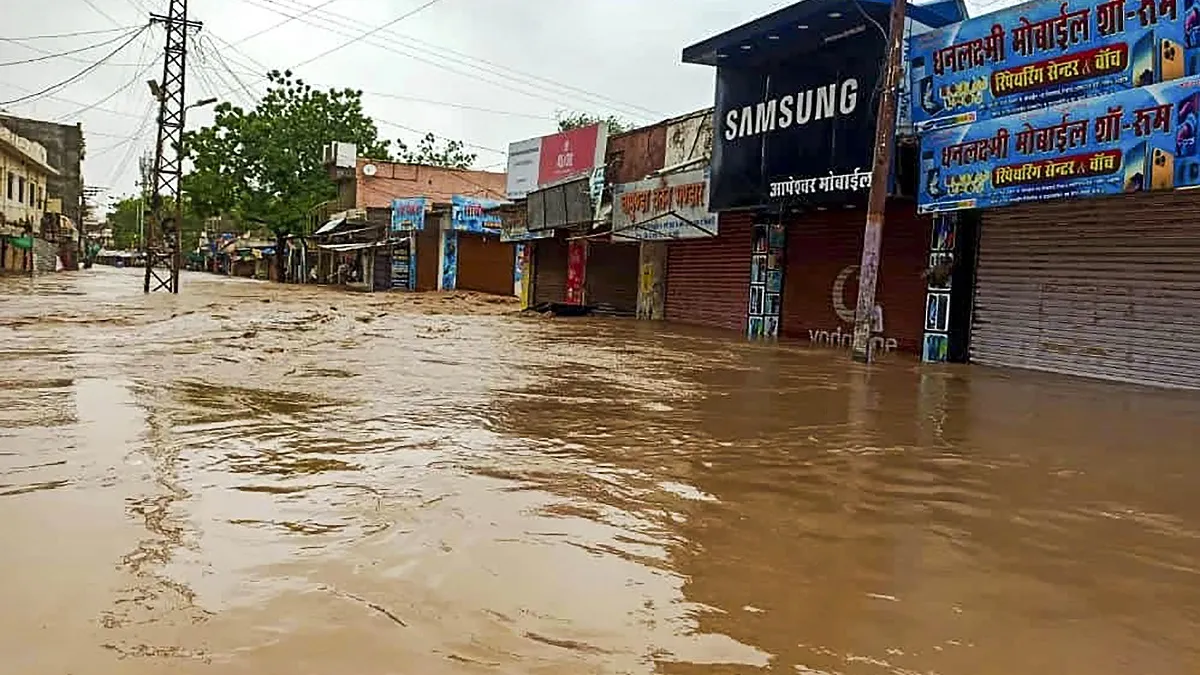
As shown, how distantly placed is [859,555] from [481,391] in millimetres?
5095

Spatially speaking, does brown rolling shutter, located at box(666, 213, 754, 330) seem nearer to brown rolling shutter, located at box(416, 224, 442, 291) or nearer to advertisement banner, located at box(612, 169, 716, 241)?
advertisement banner, located at box(612, 169, 716, 241)

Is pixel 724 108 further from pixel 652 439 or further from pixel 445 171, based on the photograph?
pixel 445 171

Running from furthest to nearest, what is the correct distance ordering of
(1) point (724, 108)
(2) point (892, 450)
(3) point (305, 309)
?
(3) point (305, 309)
(1) point (724, 108)
(2) point (892, 450)

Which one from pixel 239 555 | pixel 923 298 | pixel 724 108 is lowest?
pixel 239 555

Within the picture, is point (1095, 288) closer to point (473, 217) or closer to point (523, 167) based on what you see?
point (523, 167)

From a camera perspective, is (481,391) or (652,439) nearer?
(652,439)

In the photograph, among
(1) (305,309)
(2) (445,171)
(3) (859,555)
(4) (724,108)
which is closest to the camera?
(3) (859,555)

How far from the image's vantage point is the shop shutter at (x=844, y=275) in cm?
1458

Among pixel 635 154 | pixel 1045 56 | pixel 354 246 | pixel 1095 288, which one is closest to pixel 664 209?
pixel 635 154

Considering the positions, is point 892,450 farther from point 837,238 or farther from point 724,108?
point 724,108

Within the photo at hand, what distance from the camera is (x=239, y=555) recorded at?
3439 mm

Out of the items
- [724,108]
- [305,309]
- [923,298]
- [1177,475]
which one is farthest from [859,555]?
[305,309]

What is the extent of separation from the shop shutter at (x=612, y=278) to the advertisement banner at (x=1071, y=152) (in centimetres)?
1163

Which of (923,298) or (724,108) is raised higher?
(724,108)
